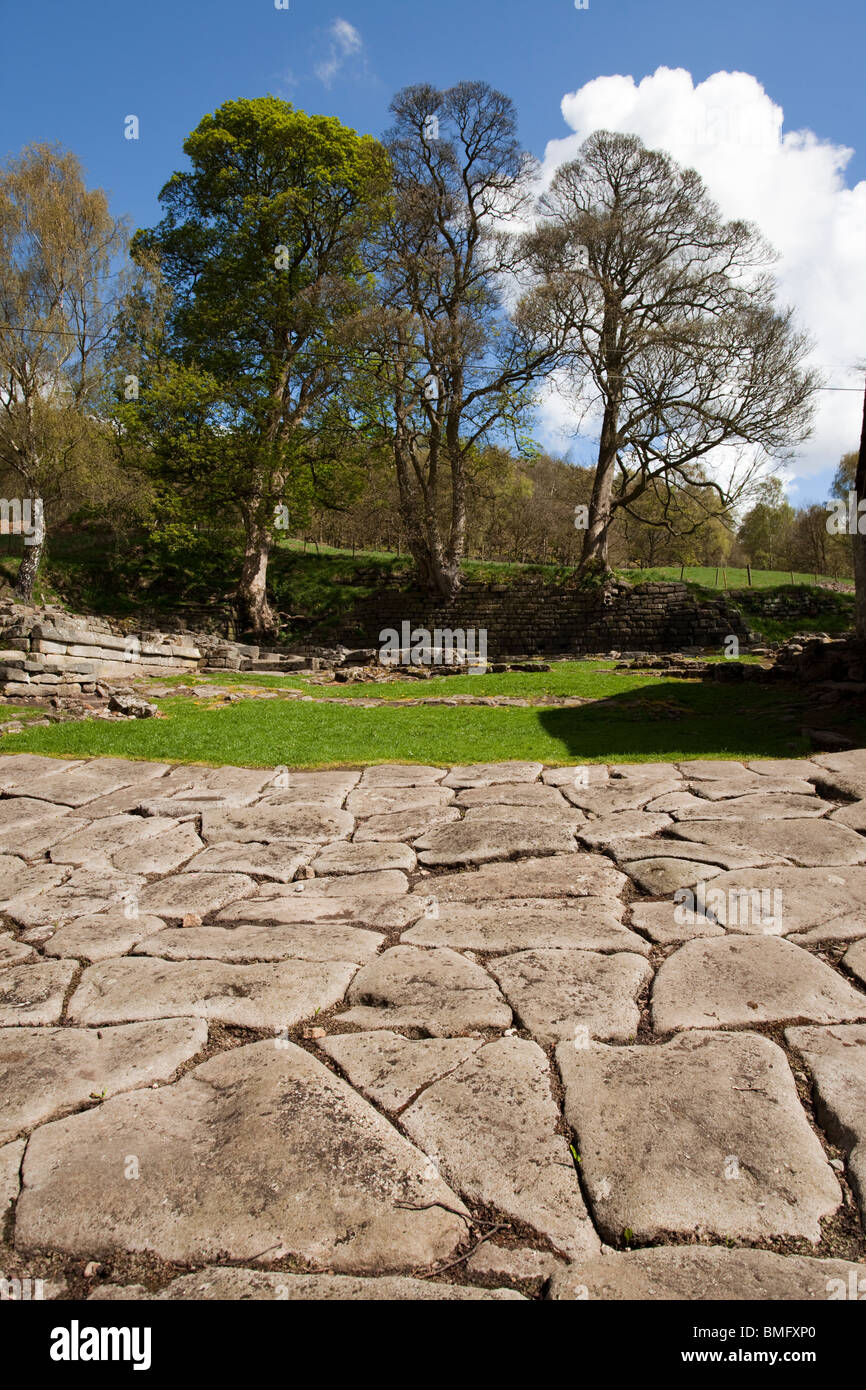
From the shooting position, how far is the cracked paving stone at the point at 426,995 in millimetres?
2576

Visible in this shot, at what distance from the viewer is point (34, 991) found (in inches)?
113

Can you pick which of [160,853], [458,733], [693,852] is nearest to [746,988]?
[693,852]

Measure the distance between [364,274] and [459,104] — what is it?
5.92 m

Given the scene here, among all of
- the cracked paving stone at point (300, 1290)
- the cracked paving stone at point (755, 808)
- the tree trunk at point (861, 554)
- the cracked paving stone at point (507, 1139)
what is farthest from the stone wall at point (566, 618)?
the cracked paving stone at point (300, 1290)

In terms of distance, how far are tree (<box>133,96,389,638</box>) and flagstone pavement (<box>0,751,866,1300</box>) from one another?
21558 mm

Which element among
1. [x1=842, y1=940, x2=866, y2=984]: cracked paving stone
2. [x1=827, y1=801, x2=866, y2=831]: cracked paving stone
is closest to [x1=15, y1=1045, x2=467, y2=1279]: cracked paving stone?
[x1=842, y1=940, x2=866, y2=984]: cracked paving stone

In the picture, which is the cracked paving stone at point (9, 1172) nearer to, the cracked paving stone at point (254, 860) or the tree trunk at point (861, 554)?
the cracked paving stone at point (254, 860)

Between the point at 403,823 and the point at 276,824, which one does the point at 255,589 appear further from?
the point at 403,823

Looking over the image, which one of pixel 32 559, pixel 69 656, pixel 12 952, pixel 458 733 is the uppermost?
pixel 32 559

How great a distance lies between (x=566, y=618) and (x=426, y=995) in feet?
70.9

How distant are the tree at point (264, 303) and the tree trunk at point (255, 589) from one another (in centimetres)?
5

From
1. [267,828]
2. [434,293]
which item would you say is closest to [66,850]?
[267,828]

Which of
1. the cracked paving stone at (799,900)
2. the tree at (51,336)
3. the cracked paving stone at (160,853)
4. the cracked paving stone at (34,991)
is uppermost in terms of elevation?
the tree at (51,336)

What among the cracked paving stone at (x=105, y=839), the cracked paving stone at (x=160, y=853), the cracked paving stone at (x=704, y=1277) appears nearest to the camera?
the cracked paving stone at (x=704, y=1277)
